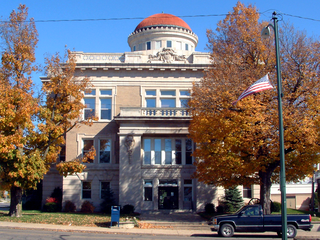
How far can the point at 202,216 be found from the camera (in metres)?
25.3

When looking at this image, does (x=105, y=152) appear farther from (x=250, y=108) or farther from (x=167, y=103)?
(x=250, y=108)

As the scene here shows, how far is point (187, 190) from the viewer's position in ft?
96.5

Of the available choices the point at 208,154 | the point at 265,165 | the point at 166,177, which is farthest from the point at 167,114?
the point at 265,165

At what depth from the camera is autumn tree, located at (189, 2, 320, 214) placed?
18.2m

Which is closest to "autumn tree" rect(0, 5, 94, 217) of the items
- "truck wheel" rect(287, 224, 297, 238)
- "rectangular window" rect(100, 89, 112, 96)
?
"rectangular window" rect(100, 89, 112, 96)

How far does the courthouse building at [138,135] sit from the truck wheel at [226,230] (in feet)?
36.1

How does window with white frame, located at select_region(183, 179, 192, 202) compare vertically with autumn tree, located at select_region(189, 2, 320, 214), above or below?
below

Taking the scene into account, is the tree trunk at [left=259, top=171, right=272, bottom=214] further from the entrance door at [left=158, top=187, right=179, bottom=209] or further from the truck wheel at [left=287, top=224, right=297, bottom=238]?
the entrance door at [left=158, top=187, right=179, bottom=209]

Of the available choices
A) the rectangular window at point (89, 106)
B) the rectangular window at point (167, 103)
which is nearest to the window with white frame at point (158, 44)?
the rectangular window at point (167, 103)

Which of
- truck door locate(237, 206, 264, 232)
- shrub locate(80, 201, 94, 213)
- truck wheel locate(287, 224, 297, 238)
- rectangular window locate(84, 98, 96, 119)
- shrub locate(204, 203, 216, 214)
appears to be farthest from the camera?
rectangular window locate(84, 98, 96, 119)

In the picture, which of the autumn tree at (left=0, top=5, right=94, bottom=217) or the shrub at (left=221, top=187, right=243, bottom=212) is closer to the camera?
the autumn tree at (left=0, top=5, right=94, bottom=217)

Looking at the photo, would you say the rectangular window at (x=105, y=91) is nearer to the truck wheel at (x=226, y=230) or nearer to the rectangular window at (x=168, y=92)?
the rectangular window at (x=168, y=92)

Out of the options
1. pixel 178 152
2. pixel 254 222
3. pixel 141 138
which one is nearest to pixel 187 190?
pixel 178 152

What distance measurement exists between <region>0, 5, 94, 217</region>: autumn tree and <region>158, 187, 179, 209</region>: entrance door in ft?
30.0
